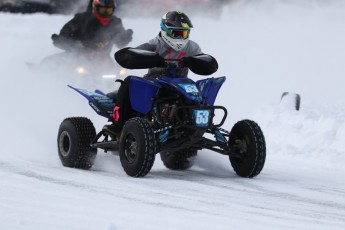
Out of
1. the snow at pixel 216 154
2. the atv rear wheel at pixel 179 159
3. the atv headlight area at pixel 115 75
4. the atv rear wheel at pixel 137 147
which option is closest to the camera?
the snow at pixel 216 154

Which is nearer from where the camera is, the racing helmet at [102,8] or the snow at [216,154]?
the snow at [216,154]

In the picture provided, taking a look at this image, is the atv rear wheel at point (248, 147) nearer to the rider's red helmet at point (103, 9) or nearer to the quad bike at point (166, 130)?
the quad bike at point (166, 130)

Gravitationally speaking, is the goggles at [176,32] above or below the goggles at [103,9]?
below

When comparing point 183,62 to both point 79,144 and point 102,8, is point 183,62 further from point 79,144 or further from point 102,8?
point 102,8

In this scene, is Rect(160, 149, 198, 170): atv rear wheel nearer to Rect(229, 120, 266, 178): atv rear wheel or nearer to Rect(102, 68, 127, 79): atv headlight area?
Rect(229, 120, 266, 178): atv rear wheel

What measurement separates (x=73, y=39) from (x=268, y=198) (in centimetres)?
830

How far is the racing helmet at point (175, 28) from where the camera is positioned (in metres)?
7.90

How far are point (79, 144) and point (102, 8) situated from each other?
6096 millimetres

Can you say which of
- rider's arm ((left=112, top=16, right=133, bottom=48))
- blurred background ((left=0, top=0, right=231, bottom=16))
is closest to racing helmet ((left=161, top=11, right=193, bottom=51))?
rider's arm ((left=112, top=16, right=133, bottom=48))

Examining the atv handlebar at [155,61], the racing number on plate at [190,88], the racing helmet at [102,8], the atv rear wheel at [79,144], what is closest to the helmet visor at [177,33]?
the atv handlebar at [155,61]

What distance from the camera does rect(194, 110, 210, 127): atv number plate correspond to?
7.49m

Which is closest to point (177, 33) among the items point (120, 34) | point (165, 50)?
point (165, 50)

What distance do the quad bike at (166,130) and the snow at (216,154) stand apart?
9.0 inches

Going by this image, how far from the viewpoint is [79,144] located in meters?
8.25
